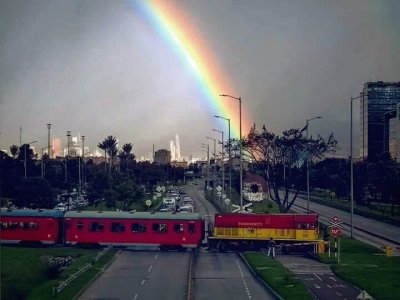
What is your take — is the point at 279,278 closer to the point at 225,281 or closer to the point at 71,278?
the point at 225,281

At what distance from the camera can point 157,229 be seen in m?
39.6

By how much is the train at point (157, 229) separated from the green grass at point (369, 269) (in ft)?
10.0

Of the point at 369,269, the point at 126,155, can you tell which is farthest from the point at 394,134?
the point at 369,269

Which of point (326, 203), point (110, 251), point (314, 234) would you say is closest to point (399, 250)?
point (314, 234)

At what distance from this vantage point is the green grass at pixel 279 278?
78.5 feet

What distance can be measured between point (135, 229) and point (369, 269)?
15599 millimetres

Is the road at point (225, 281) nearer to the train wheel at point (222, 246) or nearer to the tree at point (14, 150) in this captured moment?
the train wheel at point (222, 246)

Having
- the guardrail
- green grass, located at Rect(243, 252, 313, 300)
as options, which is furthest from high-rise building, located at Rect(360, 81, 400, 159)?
the guardrail

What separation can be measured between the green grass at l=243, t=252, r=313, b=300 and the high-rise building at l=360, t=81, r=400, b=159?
107m

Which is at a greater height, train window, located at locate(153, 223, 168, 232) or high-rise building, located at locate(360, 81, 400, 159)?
high-rise building, located at locate(360, 81, 400, 159)

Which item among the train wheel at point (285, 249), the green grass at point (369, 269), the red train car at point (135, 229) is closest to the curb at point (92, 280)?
the red train car at point (135, 229)

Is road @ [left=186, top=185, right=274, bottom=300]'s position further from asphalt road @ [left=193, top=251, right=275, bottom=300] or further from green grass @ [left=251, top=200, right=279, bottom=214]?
green grass @ [left=251, top=200, right=279, bottom=214]

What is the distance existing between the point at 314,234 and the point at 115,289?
17440mm

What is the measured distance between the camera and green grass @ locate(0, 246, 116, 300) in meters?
23.0
